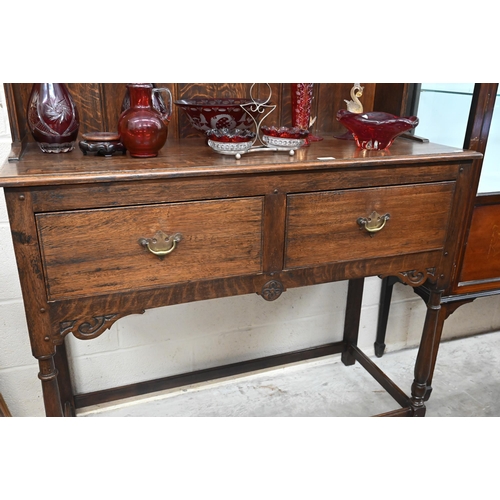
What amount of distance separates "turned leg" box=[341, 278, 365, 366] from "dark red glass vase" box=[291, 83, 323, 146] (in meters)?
0.77

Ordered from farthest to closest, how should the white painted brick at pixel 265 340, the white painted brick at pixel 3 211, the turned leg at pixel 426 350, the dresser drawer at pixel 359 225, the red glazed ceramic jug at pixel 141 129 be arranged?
the white painted brick at pixel 265 340 < the turned leg at pixel 426 350 < the white painted brick at pixel 3 211 < the dresser drawer at pixel 359 225 < the red glazed ceramic jug at pixel 141 129

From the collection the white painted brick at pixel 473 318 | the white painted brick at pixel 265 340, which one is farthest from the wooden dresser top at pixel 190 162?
the white painted brick at pixel 473 318

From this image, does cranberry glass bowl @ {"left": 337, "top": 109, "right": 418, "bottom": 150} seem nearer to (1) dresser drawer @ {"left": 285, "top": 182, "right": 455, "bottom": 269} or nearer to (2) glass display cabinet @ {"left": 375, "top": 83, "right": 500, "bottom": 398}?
(1) dresser drawer @ {"left": 285, "top": 182, "right": 455, "bottom": 269}

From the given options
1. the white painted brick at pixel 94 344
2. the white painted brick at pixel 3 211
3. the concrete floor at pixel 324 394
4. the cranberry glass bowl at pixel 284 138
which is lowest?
the concrete floor at pixel 324 394

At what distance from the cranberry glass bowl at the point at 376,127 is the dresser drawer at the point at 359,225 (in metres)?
0.16

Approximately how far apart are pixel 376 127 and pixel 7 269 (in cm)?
122

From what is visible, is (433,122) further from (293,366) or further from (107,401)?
(107,401)

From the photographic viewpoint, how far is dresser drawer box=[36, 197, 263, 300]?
1.09 m

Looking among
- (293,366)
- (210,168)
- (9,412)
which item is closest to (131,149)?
(210,168)

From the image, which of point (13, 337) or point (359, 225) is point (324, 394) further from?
point (13, 337)

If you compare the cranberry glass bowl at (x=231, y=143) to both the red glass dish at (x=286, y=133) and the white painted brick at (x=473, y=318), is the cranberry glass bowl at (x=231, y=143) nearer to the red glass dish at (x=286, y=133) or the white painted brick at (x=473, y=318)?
the red glass dish at (x=286, y=133)

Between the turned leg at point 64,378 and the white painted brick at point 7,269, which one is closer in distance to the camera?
the white painted brick at point 7,269

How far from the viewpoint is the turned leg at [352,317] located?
212 centimetres

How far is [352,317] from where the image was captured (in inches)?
85.0
